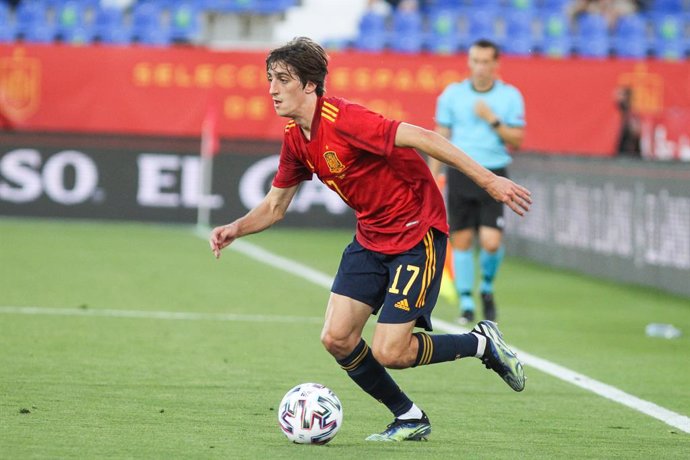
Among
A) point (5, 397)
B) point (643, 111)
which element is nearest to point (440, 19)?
point (643, 111)

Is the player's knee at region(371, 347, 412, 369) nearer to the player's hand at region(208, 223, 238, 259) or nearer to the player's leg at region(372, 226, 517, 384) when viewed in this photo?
the player's leg at region(372, 226, 517, 384)

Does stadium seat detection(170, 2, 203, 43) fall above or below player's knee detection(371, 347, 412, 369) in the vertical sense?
above

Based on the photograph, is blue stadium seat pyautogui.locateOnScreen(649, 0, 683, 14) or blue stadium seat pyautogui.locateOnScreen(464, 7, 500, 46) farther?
blue stadium seat pyautogui.locateOnScreen(649, 0, 683, 14)

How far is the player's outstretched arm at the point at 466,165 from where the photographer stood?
234 inches

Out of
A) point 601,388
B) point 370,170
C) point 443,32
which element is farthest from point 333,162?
point 443,32

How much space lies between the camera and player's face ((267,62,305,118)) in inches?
245

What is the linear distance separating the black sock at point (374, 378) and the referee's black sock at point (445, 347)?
0.15 m

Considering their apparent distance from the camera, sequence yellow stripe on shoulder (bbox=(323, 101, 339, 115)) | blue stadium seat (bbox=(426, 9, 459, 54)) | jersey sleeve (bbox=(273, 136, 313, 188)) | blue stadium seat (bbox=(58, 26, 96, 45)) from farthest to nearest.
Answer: blue stadium seat (bbox=(426, 9, 459, 54))
blue stadium seat (bbox=(58, 26, 96, 45))
jersey sleeve (bbox=(273, 136, 313, 188))
yellow stripe on shoulder (bbox=(323, 101, 339, 115))

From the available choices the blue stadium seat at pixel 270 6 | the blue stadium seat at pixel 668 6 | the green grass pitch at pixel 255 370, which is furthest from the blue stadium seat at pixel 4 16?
the blue stadium seat at pixel 668 6

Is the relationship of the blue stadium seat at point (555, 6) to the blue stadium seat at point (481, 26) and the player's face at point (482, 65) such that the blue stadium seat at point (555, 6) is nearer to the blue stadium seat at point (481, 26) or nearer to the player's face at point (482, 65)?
the blue stadium seat at point (481, 26)

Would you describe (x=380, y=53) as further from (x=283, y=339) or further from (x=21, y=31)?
(x=283, y=339)

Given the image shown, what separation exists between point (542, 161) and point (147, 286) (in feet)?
21.4

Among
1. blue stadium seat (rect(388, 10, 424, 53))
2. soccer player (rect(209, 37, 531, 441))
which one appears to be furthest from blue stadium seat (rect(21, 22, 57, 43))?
soccer player (rect(209, 37, 531, 441))

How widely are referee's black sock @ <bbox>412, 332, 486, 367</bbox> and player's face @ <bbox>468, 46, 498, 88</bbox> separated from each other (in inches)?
182
